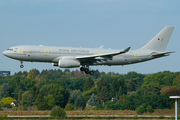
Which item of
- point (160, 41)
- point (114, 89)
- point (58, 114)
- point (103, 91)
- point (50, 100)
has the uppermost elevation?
point (160, 41)

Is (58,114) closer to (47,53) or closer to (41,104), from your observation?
(47,53)

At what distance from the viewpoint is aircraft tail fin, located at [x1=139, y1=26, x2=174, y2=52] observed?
211 ft

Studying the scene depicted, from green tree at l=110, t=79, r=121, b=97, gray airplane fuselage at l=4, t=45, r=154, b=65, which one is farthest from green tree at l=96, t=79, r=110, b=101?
gray airplane fuselage at l=4, t=45, r=154, b=65

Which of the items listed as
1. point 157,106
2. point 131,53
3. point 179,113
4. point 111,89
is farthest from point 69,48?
point 111,89

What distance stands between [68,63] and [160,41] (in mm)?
22012

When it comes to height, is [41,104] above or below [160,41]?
below

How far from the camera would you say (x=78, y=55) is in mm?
57062

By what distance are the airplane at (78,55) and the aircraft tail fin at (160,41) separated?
682 millimetres

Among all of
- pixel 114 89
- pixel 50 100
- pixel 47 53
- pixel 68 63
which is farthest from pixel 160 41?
pixel 114 89

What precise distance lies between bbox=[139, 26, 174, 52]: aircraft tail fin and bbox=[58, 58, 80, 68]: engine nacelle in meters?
16.7

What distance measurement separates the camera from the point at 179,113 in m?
58.4

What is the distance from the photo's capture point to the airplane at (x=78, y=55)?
2148 inches

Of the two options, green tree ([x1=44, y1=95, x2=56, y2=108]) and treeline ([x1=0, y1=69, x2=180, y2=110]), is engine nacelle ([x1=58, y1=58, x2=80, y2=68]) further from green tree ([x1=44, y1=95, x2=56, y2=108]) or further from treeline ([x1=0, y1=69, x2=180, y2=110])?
green tree ([x1=44, y1=95, x2=56, y2=108])

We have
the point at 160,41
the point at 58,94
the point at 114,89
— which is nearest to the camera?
the point at 160,41
